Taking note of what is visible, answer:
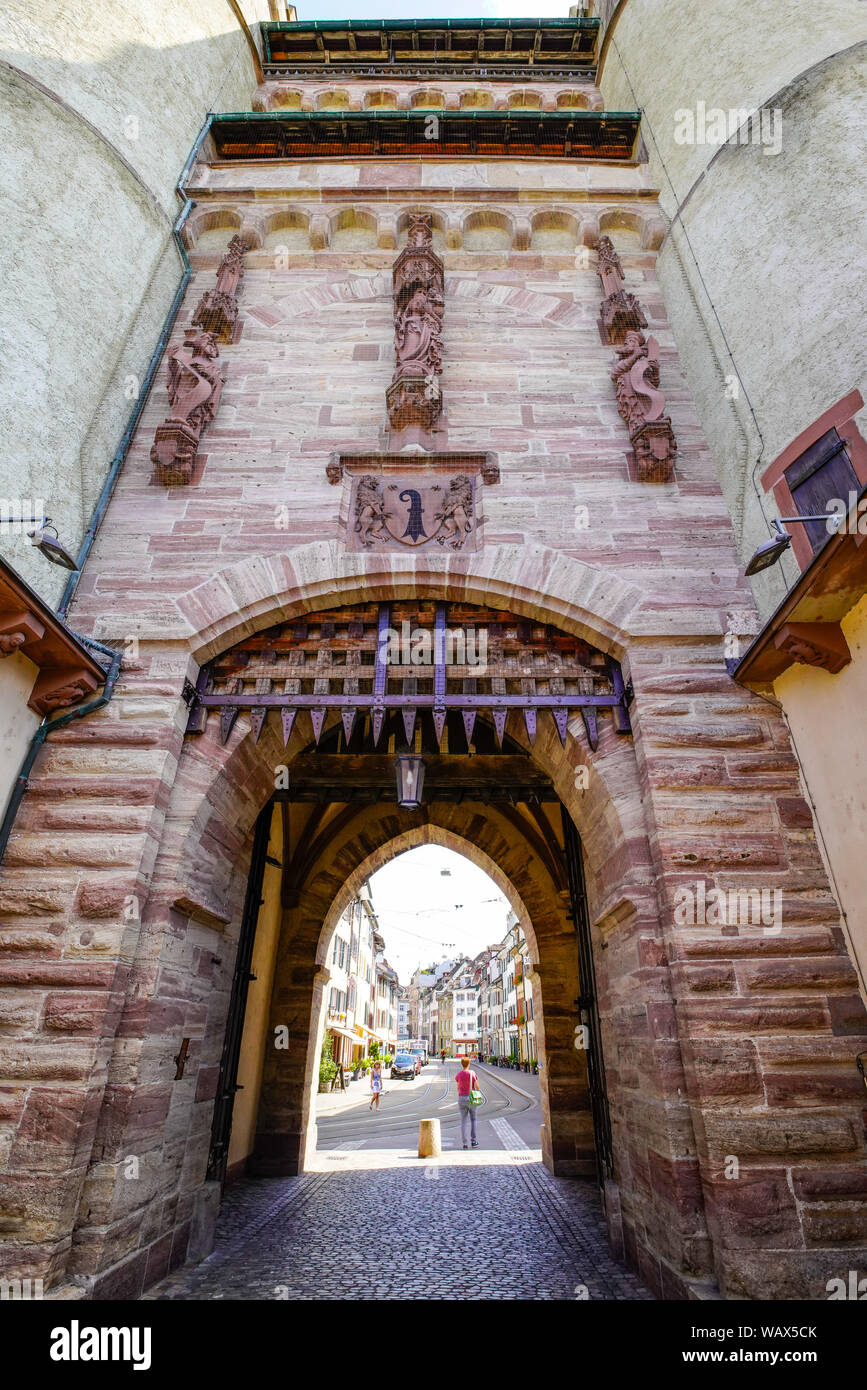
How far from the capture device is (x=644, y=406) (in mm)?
5723

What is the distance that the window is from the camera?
14.6ft

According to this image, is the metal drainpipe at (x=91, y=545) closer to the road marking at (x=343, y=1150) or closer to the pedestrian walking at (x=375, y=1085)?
the road marking at (x=343, y=1150)

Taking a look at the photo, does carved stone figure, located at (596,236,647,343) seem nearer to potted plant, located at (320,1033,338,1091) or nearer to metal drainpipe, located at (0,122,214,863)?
metal drainpipe, located at (0,122,214,863)

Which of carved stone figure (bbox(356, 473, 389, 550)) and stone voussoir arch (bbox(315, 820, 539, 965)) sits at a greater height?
carved stone figure (bbox(356, 473, 389, 550))

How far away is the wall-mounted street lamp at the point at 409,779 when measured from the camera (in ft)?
15.3

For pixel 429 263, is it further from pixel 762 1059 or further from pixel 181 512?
pixel 762 1059

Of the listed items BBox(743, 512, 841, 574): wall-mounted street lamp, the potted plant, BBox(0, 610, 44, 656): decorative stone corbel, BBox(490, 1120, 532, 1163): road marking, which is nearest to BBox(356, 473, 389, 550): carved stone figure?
BBox(0, 610, 44, 656): decorative stone corbel

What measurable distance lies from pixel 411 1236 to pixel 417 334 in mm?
7783

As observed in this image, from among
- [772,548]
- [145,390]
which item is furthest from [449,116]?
[772,548]

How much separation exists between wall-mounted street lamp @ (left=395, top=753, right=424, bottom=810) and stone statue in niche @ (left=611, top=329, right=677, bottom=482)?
3.11m

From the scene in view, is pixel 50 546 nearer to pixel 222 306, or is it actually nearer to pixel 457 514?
pixel 457 514

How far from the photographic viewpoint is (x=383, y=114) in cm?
842
